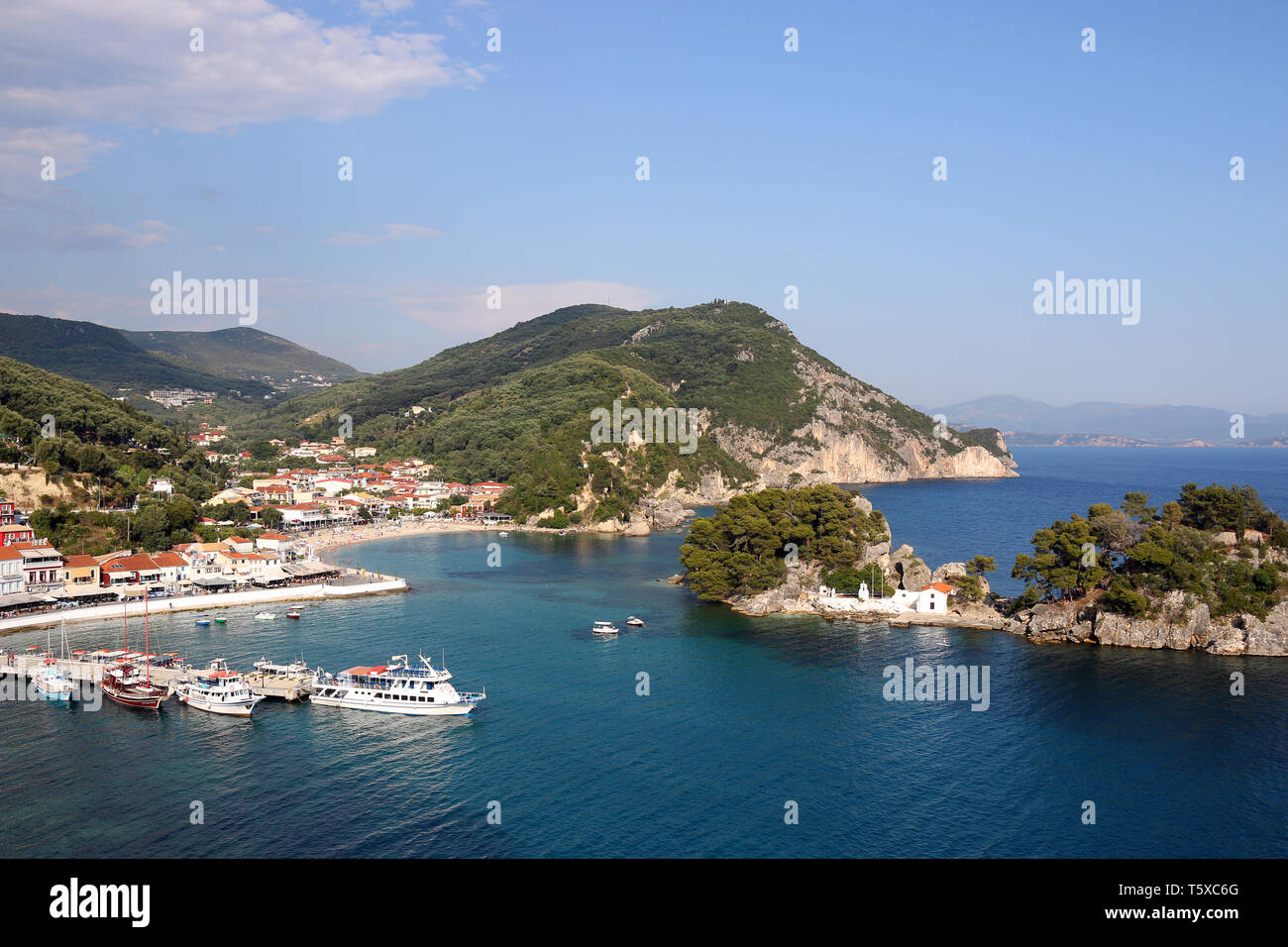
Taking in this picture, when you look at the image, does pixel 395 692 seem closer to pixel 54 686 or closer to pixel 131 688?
pixel 131 688

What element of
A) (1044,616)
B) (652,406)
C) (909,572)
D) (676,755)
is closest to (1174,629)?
(1044,616)

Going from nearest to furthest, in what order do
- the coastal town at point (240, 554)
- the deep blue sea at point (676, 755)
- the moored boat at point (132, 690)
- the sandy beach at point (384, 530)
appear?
the deep blue sea at point (676, 755) → the moored boat at point (132, 690) → the coastal town at point (240, 554) → the sandy beach at point (384, 530)

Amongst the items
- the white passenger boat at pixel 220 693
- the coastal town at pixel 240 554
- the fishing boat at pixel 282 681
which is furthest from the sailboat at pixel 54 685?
the coastal town at pixel 240 554

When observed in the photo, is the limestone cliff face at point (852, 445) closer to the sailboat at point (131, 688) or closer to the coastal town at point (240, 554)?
the coastal town at point (240, 554)

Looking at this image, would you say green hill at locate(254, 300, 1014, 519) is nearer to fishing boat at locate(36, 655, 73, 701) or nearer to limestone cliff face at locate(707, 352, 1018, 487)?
limestone cliff face at locate(707, 352, 1018, 487)
